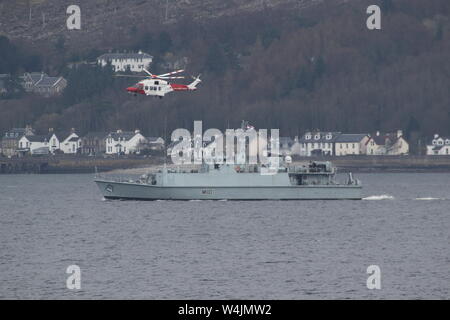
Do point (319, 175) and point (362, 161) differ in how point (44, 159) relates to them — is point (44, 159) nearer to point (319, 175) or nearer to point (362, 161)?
point (362, 161)

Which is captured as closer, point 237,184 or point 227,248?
point 227,248

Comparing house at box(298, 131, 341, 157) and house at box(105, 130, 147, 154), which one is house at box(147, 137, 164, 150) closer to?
house at box(105, 130, 147, 154)

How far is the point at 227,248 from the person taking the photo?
6166 cm

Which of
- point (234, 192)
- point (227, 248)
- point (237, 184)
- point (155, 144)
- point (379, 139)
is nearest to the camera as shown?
point (227, 248)

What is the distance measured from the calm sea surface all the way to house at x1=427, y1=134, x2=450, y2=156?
3706 inches

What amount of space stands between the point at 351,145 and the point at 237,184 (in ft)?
349

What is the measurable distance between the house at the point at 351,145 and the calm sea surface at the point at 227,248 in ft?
301

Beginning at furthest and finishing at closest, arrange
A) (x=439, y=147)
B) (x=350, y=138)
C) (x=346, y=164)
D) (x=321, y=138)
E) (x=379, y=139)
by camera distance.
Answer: (x=379, y=139)
(x=321, y=138)
(x=350, y=138)
(x=439, y=147)
(x=346, y=164)

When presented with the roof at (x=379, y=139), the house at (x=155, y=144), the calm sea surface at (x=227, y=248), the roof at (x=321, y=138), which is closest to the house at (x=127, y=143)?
the house at (x=155, y=144)

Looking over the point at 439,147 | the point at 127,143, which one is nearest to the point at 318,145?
the point at 439,147

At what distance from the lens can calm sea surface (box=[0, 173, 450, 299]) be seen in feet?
158

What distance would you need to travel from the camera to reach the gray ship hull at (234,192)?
85938 mm

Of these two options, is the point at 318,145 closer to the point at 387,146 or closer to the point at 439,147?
the point at 387,146

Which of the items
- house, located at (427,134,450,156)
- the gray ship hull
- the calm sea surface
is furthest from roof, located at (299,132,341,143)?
the gray ship hull
